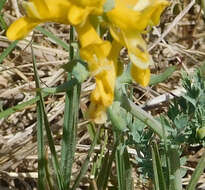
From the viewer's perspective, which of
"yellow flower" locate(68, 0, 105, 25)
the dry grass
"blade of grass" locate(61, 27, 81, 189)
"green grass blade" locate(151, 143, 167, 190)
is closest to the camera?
"yellow flower" locate(68, 0, 105, 25)

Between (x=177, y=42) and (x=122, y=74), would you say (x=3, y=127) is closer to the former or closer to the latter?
(x=177, y=42)

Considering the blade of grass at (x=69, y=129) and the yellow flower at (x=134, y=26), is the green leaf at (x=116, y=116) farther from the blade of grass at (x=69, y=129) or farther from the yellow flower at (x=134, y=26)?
the blade of grass at (x=69, y=129)

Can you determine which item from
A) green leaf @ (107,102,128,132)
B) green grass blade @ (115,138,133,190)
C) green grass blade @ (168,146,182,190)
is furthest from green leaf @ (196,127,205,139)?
green leaf @ (107,102,128,132)

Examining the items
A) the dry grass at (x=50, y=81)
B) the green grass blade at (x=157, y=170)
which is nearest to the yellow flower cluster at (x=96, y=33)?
the green grass blade at (x=157, y=170)

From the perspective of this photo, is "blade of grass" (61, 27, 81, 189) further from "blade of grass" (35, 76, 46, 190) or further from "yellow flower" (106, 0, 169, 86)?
"yellow flower" (106, 0, 169, 86)

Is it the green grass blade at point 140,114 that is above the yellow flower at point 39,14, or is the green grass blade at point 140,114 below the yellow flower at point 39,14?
below

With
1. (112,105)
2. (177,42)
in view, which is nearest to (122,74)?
(112,105)
